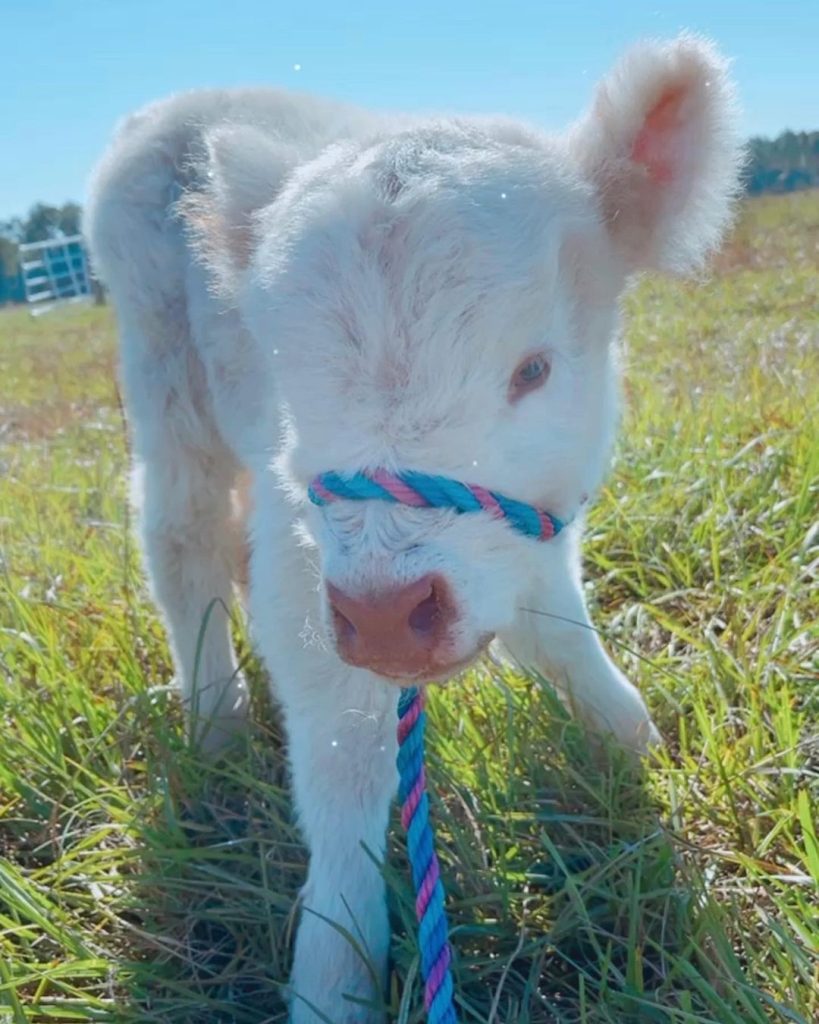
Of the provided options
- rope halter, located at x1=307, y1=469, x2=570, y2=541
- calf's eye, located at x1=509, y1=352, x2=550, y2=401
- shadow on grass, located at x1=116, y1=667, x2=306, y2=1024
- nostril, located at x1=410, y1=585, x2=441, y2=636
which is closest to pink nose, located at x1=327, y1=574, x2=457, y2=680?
nostril, located at x1=410, y1=585, x2=441, y2=636

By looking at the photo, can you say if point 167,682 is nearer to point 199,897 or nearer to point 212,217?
point 199,897

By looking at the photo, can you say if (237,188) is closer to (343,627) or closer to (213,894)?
(343,627)

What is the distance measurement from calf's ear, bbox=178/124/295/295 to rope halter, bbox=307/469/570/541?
23.5 inches

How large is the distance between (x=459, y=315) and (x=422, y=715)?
2.42 feet

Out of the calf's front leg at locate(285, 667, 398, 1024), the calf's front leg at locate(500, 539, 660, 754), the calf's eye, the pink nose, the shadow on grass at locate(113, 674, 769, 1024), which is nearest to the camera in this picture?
the pink nose

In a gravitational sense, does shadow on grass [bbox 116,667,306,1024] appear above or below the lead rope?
below

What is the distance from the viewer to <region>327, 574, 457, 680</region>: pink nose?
149 centimetres

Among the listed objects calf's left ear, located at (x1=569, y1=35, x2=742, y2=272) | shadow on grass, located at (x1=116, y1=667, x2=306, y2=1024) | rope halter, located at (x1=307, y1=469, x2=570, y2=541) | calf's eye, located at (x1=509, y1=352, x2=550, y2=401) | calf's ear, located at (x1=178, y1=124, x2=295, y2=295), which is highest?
calf's left ear, located at (x1=569, y1=35, x2=742, y2=272)

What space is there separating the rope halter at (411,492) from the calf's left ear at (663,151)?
631 millimetres

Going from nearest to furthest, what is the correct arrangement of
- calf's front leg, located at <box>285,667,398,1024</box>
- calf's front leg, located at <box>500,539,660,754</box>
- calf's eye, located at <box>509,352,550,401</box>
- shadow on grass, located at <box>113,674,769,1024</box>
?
calf's eye, located at <box>509,352,550,401</box>
shadow on grass, located at <box>113,674,769,1024</box>
calf's front leg, located at <box>285,667,398,1024</box>
calf's front leg, located at <box>500,539,660,754</box>

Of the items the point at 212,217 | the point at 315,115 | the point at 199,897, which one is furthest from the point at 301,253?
the point at 199,897

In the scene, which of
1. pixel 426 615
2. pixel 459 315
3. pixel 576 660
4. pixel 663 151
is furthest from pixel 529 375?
pixel 576 660

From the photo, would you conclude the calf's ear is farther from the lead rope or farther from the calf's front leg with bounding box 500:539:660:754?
the calf's front leg with bounding box 500:539:660:754

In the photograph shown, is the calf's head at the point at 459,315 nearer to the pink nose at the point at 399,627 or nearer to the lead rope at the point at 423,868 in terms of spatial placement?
the pink nose at the point at 399,627
